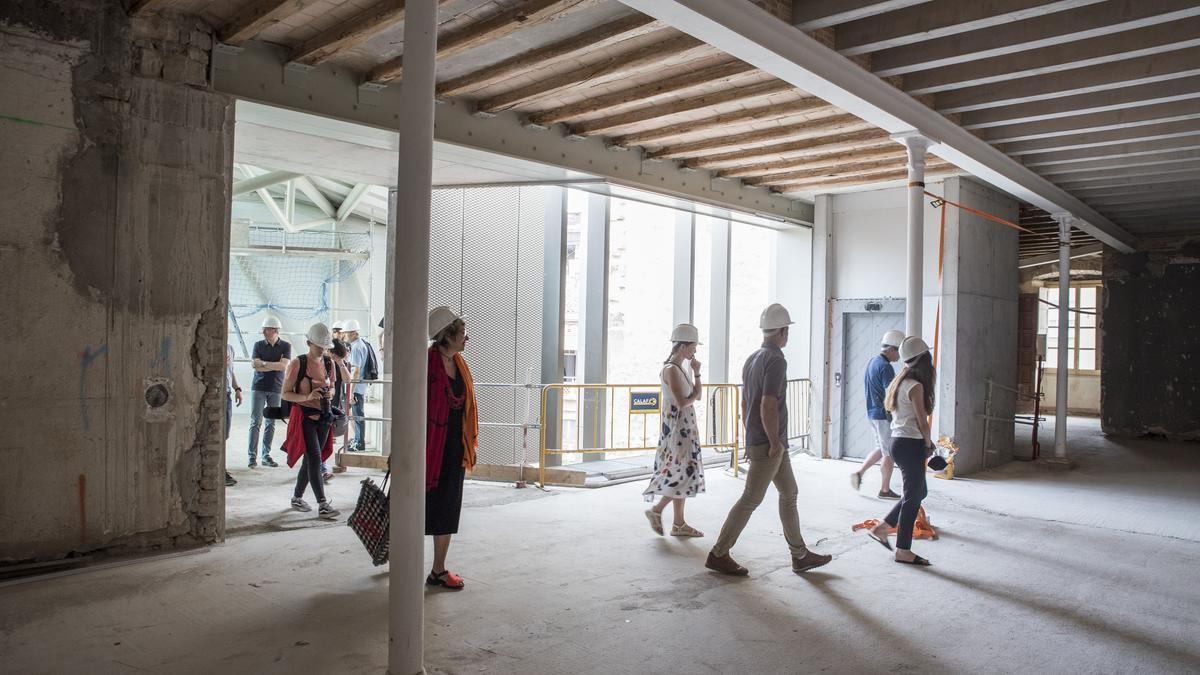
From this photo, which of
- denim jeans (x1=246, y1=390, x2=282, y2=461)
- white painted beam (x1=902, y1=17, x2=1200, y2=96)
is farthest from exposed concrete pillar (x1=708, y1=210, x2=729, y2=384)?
denim jeans (x1=246, y1=390, x2=282, y2=461)

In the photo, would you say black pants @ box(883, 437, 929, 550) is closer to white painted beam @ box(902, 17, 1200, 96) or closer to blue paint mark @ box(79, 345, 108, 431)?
white painted beam @ box(902, 17, 1200, 96)

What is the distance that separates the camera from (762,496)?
559 cm

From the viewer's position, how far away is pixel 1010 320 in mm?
12055

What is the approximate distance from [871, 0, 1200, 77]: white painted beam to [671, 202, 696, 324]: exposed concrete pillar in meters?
7.23

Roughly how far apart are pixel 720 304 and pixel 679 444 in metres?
8.14

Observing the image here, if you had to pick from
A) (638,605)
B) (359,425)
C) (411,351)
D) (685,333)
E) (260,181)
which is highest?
(260,181)

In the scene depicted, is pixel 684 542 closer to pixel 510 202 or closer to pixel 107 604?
pixel 107 604

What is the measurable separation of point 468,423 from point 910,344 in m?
3.58

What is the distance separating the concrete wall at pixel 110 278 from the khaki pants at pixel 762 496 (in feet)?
13.1

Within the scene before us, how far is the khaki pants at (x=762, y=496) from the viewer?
558 centimetres

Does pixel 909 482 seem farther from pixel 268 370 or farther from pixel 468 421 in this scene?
pixel 268 370

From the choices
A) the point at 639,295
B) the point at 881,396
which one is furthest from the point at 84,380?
the point at 639,295

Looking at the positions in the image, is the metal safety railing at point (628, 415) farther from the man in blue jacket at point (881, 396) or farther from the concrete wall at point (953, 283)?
the concrete wall at point (953, 283)

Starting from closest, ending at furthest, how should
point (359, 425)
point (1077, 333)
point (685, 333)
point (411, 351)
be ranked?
1. point (411, 351)
2. point (685, 333)
3. point (359, 425)
4. point (1077, 333)
